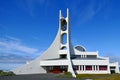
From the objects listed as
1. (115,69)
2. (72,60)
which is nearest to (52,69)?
(72,60)

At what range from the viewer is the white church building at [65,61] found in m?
53.3

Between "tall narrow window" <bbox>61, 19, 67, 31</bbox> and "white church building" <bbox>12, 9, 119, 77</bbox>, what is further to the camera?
"tall narrow window" <bbox>61, 19, 67, 31</bbox>

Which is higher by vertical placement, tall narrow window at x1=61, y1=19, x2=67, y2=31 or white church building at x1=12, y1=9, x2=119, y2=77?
tall narrow window at x1=61, y1=19, x2=67, y2=31

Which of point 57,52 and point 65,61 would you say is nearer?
point 65,61

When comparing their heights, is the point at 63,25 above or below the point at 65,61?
above

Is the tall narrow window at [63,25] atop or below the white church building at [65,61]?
atop

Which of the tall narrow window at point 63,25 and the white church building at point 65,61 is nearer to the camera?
the white church building at point 65,61

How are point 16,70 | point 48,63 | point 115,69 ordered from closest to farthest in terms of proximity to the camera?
point 16,70 < point 48,63 < point 115,69

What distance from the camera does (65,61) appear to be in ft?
177

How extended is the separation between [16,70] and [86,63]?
640 inches

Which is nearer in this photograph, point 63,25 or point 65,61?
point 65,61

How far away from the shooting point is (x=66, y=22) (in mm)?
63625

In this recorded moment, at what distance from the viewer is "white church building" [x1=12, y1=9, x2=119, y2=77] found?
53312 millimetres

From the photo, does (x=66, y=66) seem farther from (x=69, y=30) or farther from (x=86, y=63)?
(x=69, y=30)
